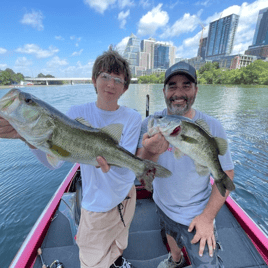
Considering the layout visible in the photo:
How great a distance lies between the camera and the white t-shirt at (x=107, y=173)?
2.39m

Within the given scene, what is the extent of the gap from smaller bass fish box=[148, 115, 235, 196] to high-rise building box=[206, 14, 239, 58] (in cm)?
23915

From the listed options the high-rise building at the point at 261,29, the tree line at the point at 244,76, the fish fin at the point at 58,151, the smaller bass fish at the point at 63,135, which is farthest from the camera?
the high-rise building at the point at 261,29

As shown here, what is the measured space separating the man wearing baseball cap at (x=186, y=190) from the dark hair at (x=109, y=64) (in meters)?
0.83

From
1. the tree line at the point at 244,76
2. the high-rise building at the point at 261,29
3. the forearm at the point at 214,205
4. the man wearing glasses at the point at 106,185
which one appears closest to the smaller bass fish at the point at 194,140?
the forearm at the point at 214,205

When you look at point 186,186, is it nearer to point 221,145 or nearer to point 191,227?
point 191,227

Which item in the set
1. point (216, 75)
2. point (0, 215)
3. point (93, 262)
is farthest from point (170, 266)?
point (216, 75)

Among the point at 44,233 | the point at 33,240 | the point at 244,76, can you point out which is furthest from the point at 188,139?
the point at 244,76

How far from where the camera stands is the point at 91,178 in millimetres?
2443

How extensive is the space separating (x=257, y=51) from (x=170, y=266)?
695ft

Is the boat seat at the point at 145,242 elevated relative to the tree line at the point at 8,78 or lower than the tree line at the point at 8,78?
lower

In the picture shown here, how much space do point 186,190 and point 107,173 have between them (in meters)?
1.28

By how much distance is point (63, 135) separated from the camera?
73.2 inches

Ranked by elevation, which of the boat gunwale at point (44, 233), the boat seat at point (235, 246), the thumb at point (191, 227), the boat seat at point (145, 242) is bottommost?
the boat seat at point (145, 242)

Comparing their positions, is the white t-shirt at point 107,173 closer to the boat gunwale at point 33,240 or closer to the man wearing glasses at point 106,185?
the man wearing glasses at point 106,185
